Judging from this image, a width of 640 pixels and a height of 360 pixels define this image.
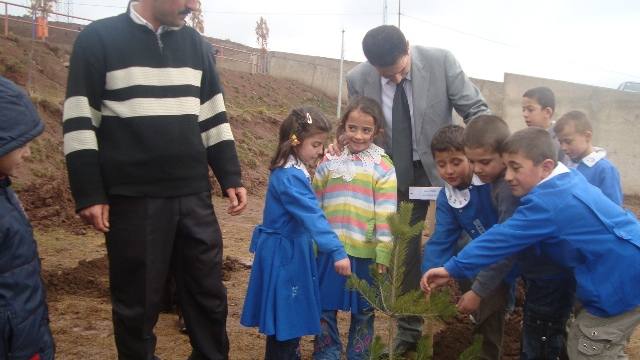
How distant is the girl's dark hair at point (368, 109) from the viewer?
10.7 ft

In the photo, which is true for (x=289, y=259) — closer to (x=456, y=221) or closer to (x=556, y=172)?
(x=456, y=221)

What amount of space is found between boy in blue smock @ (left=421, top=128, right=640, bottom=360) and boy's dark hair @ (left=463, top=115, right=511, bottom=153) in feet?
0.41

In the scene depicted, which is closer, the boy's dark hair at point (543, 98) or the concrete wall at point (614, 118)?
the boy's dark hair at point (543, 98)

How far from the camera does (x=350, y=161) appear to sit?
329 centimetres

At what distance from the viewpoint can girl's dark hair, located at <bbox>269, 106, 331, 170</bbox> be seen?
3119 millimetres

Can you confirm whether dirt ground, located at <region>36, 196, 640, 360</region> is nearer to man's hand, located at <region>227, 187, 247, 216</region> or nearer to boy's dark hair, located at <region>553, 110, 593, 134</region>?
man's hand, located at <region>227, 187, 247, 216</region>

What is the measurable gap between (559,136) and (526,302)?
1713 millimetres

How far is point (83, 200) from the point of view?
2.60 metres

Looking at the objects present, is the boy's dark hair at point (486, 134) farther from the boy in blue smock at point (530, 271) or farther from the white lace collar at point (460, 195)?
the white lace collar at point (460, 195)

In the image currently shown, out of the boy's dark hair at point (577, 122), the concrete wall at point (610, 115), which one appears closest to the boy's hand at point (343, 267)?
the boy's dark hair at point (577, 122)

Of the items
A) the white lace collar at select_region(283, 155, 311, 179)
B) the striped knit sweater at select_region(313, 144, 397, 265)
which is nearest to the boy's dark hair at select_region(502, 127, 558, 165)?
the striped knit sweater at select_region(313, 144, 397, 265)


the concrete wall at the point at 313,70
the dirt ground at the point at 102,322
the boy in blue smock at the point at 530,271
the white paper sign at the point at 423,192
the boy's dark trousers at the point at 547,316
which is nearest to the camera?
the boy in blue smock at the point at 530,271

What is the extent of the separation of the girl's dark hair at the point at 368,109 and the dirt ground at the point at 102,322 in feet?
4.85

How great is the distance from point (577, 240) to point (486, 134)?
0.62 metres
